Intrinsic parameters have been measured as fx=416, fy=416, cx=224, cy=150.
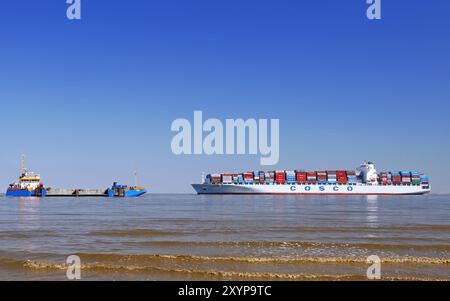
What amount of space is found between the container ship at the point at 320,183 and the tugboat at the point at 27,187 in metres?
59.6

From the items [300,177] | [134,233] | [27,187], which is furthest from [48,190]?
[134,233]

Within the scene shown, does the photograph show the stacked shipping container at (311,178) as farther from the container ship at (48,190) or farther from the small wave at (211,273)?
the small wave at (211,273)

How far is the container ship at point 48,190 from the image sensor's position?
4670 inches

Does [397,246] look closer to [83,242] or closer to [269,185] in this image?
[83,242]

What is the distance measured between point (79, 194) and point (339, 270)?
410 feet

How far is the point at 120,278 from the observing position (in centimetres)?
1239

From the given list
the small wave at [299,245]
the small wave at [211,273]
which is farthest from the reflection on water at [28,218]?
the small wave at [211,273]

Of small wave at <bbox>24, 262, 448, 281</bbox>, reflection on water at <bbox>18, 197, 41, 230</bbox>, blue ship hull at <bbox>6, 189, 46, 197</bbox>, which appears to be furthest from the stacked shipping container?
small wave at <bbox>24, 262, 448, 281</bbox>

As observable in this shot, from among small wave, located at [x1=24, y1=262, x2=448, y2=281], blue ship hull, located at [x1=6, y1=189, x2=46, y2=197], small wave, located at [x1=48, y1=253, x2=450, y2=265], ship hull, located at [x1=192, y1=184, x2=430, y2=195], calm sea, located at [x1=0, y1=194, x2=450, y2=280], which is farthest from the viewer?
ship hull, located at [x1=192, y1=184, x2=430, y2=195]

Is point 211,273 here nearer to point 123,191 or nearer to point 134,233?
point 134,233

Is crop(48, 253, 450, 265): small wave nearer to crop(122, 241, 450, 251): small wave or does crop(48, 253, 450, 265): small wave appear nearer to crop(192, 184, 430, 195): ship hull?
crop(122, 241, 450, 251): small wave

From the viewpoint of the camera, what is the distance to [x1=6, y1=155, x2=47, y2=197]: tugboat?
118 m
